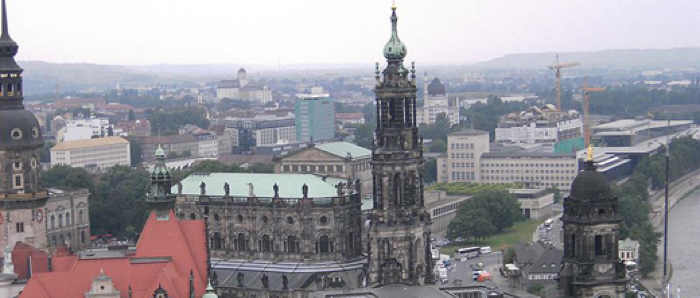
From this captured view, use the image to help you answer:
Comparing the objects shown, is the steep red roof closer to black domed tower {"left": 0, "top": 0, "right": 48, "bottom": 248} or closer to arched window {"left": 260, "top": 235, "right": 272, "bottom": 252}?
black domed tower {"left": 0, "top": 0, "right": 48, "bottom": 248}

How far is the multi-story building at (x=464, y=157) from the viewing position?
196 metres

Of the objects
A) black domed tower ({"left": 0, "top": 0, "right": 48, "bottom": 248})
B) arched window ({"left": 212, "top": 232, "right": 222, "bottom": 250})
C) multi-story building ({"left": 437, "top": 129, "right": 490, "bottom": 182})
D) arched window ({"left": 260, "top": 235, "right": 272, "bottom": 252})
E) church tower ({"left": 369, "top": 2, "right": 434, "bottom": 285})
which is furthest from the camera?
multi-story building ({"left": 437, "top": 129, "right": 490, "bottom": 182})

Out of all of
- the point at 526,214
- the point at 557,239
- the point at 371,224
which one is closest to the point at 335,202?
the point at 371,224

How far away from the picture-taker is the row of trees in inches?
5576

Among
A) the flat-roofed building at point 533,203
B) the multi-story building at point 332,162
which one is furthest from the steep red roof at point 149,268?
the flat-roofed building at point 533,203

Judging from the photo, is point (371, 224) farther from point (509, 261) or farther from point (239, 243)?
point (509, 261)

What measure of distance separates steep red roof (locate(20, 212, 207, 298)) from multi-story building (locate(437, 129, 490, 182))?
11732 centimetres

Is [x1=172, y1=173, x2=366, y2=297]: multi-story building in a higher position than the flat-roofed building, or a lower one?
higher

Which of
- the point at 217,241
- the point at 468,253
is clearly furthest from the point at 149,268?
the point at 468,253

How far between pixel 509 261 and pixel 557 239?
61.9 ft

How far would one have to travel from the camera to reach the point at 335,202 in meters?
94.1

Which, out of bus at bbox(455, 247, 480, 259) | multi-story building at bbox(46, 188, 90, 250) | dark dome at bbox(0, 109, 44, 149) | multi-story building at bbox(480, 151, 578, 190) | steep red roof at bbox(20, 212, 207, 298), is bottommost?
bus at bbox(455, 247, 480, 259)

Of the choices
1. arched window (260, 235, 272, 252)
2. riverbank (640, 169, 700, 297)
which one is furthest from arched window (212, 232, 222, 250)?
riverbank (640, 169, 700, 297)

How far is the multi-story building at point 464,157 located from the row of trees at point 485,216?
3712 cm
